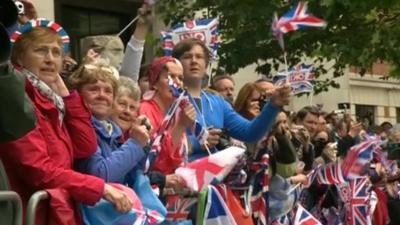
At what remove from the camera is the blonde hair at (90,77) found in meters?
4.39

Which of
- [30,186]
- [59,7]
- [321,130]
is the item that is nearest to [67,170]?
[30,186]

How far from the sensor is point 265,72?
53.6 feet

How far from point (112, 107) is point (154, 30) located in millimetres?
11089

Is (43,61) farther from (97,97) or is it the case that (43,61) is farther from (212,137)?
(212,137)

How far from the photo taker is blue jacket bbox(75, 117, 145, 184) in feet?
13.6

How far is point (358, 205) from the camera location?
842cm

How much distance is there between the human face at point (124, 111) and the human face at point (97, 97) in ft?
0.89

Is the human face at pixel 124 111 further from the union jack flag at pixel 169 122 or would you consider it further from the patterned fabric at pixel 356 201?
the patterned fabric at pixel 356 201

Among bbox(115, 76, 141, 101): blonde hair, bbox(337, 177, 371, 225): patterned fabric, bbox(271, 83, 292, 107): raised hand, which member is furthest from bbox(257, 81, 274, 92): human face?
bbox(337, 177, 371, 225): patterned fabric

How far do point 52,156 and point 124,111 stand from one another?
97 centimetres

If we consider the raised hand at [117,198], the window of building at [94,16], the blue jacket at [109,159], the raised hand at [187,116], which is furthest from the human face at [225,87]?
the window of building at [94,16]

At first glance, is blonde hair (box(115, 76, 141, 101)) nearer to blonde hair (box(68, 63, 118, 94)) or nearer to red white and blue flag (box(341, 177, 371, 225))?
blonde hair (box(68, 63, 118, 94))

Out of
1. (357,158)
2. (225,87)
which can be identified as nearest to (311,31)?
(357,158)

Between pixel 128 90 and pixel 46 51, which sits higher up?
pixel 46 51
